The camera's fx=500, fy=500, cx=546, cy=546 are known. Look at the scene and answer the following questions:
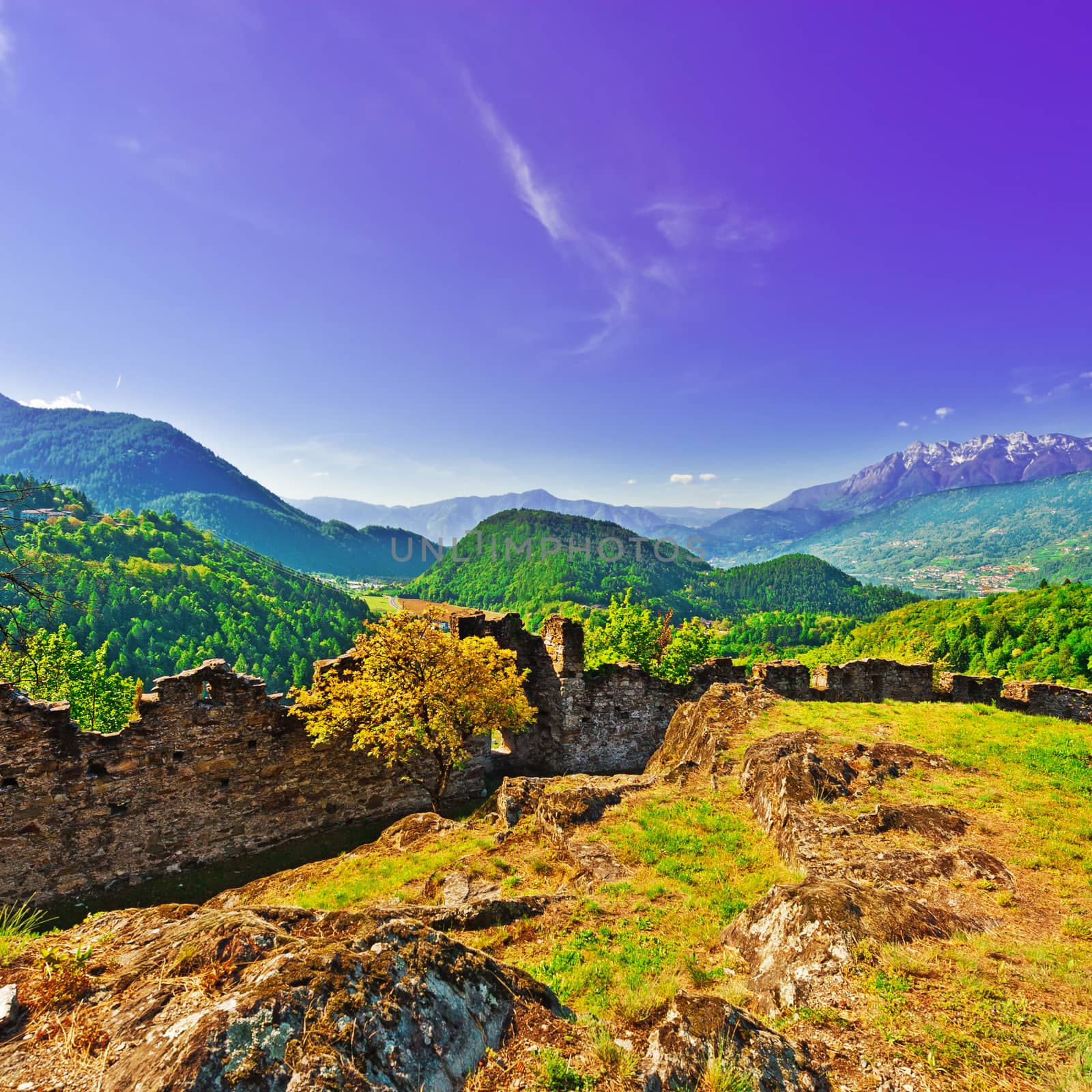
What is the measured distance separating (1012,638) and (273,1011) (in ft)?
198

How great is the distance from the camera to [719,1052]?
432cm

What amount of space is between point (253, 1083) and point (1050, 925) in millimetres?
9857

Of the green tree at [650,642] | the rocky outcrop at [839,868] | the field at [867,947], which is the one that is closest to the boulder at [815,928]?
the rocky outcrop at [839,868]

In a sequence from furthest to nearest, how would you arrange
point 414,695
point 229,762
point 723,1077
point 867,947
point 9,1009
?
point 229,762 < point 414,695 < point 867,947 < point 723,1077 < point 9,1009

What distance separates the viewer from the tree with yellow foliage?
50.3ft

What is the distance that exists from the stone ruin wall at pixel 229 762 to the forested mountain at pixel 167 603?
82193 mm

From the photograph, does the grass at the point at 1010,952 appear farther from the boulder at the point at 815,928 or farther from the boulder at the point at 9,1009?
the boulder at the point at 9,1009

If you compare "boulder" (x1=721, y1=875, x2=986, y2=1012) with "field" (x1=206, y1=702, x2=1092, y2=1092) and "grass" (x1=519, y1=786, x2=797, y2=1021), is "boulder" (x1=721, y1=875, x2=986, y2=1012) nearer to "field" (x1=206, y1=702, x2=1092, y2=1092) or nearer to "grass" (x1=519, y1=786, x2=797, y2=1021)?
"field" (x1=206, y1=702, x2=1092, y2=1092)

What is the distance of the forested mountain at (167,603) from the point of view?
Result: 9094 cm

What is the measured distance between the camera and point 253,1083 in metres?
3.17

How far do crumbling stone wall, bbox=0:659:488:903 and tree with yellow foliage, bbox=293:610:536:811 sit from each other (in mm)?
1636

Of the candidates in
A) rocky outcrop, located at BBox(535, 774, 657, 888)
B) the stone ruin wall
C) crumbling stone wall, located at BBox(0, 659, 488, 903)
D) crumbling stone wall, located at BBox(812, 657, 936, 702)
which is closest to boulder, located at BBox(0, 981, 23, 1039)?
rocky outcrop, located at BBox(535, 774, 657, 888)

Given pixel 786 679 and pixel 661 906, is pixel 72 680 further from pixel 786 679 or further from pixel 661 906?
pixel 786 679

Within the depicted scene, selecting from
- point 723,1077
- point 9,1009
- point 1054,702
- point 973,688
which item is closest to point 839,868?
point 723,1077
